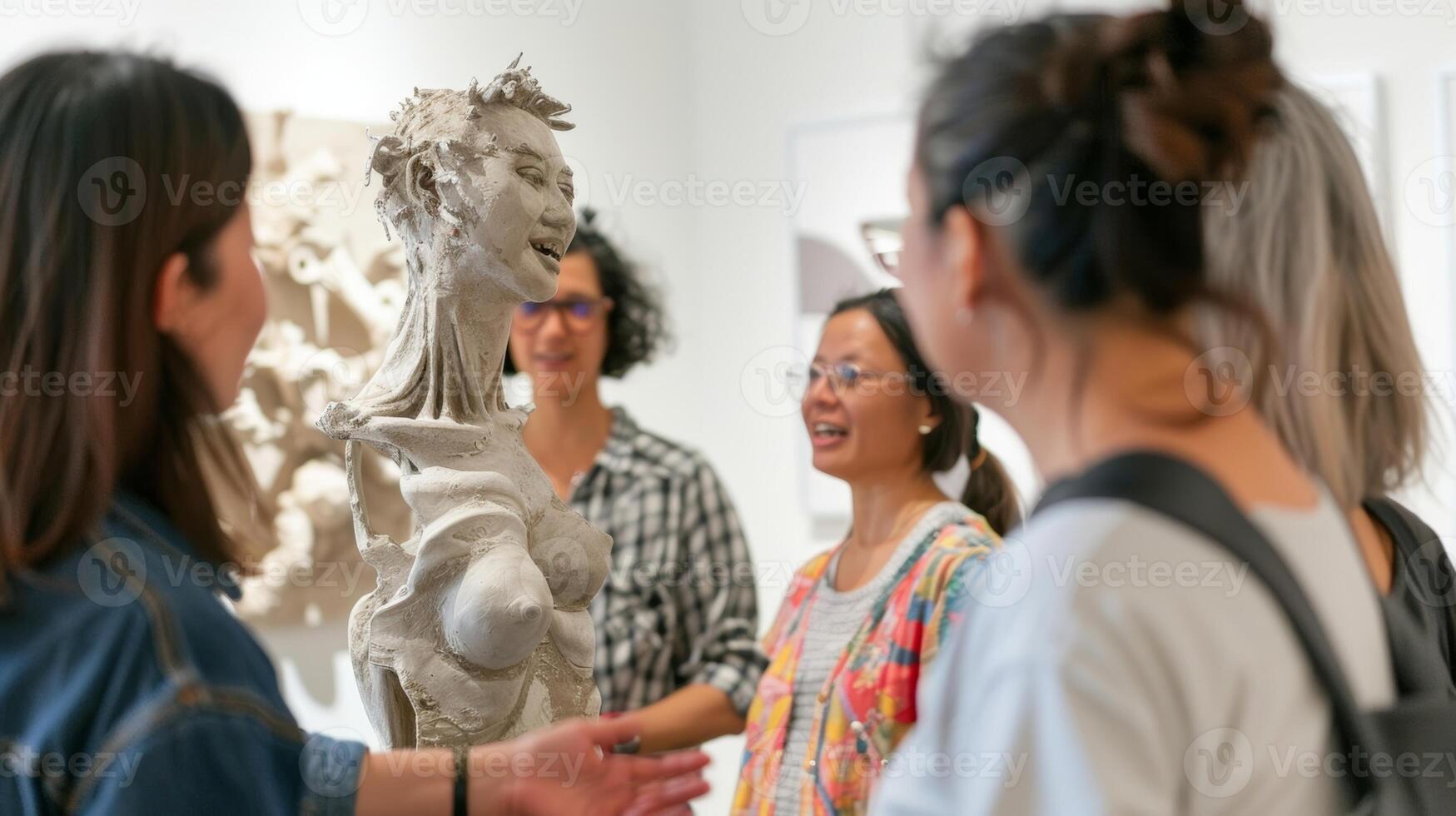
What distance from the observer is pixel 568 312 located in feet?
8.77

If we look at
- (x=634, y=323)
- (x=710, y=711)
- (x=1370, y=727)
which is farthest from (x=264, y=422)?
(x=1370, y=727)

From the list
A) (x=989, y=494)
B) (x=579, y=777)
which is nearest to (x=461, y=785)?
(x=579, y=777)

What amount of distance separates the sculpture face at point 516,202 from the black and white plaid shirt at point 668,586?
965mm

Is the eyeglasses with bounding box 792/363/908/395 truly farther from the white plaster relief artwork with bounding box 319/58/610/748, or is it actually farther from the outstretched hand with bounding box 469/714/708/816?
the outstretched hand with bounding box 469/714/708/816

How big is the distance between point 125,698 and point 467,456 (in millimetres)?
562

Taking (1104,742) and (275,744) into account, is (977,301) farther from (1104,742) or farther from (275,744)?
(275,744)

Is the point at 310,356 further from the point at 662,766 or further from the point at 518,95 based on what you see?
the point at 662,766

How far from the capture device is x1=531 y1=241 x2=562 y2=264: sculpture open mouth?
1587mm

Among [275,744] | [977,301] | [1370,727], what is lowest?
[275,744]

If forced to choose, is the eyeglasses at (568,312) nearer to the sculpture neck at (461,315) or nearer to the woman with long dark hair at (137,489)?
the sculpture neck at (461,315)

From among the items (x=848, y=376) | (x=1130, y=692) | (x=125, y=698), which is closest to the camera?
(x=1130, y=692)

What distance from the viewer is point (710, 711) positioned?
2389 millimetres

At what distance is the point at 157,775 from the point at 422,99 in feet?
2.90

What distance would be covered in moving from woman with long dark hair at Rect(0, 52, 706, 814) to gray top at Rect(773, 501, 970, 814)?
812 mm
